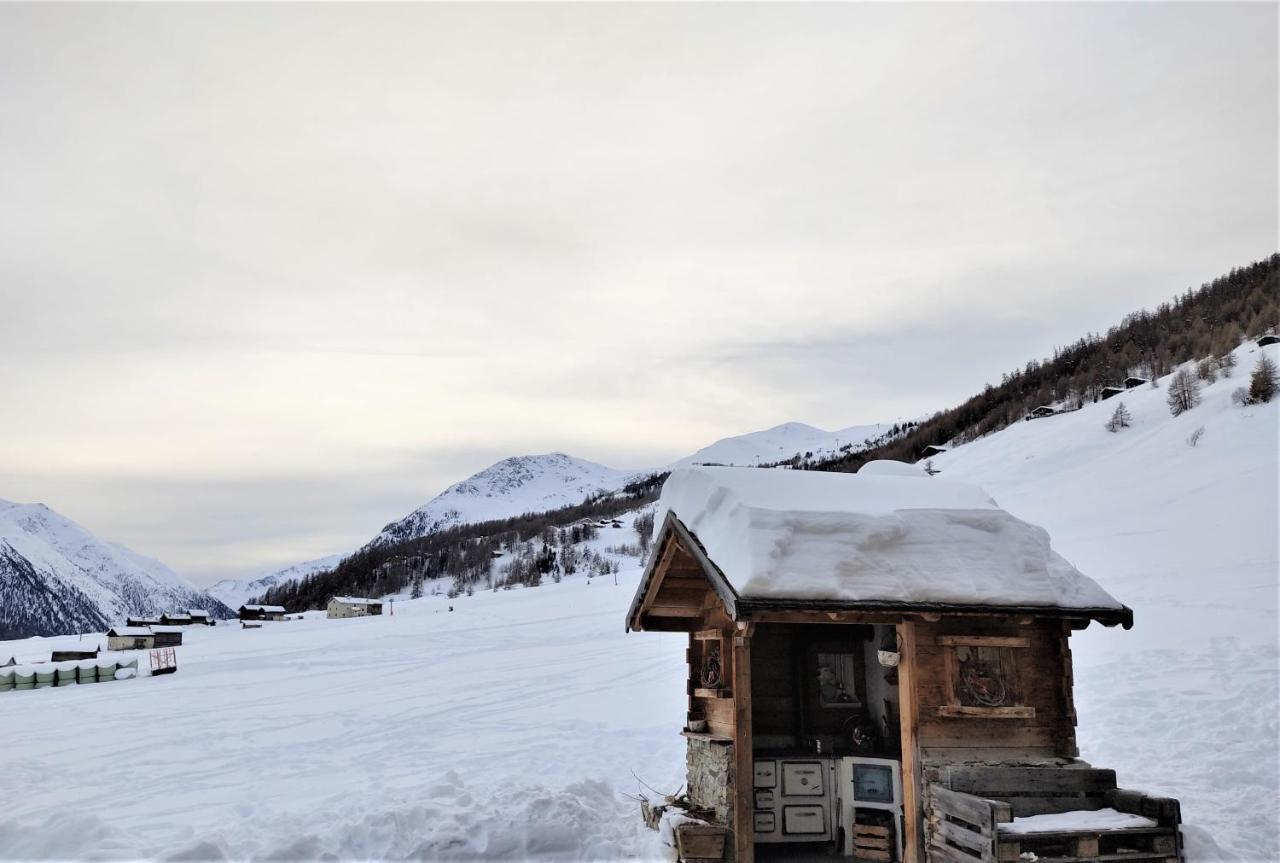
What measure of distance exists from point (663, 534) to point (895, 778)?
14.8 ft

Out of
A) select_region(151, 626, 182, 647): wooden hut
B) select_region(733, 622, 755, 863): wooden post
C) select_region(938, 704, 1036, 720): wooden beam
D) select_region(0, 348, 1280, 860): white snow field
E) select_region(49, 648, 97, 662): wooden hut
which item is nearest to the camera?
select_region(938, 704, 1036, 720): wooden beam

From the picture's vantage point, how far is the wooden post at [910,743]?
442 inches

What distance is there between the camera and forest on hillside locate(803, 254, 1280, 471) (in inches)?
2211

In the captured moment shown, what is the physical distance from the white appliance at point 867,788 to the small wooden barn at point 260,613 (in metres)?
80.5

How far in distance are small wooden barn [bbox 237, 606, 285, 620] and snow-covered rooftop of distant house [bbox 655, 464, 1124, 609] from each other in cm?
8142

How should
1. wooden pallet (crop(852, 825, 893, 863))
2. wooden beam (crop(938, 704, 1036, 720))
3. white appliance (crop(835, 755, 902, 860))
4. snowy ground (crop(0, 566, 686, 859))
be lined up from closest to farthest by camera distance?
1. wooden beam (crop(938, 704, 1036, 720))
2. wooden pallet (crop(852, 825, 893, 863))
3. white appliance (crop(835, 755, 902, 860))
4. snowy ground (crop(0, 566, 686, 859))

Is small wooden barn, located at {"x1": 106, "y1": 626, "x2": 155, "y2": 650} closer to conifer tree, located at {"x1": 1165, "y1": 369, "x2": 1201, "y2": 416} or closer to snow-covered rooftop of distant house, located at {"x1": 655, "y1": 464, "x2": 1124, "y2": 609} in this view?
snow-covered rooftop of distant house, located at {"x1": 655, "y1": 464, "x2": 1124, "y2": 609}

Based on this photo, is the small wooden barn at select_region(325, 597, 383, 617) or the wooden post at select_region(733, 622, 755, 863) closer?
the wooden post at select_region(733, 622, 755, 863)

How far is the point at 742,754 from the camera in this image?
11844mm

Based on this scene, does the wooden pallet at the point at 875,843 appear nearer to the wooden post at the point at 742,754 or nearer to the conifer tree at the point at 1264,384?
the wooden post at the point at 742,754

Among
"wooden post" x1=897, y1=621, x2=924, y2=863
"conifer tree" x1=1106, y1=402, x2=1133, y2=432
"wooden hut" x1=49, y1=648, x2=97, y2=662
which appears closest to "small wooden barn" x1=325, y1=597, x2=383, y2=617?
"wooden hut" x1=49, y1=648, x2=97, y2=662

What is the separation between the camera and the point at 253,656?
41688 mm

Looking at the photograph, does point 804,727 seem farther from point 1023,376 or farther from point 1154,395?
point 1023,376

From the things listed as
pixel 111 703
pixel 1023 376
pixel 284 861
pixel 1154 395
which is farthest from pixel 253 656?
pixel 1023 376
